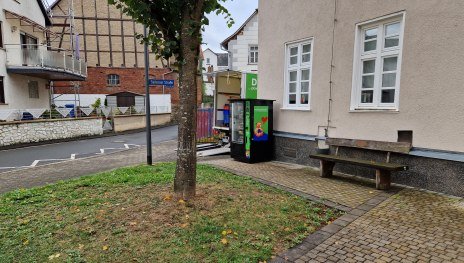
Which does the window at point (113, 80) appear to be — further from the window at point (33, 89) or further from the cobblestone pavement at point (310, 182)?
the cobblestone pavement at point (310, 182)

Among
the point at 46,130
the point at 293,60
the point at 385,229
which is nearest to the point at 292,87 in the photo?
the point at 293,60

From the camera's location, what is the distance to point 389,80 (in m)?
6.33

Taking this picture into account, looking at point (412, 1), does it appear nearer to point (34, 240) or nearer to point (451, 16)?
point (451, 16)

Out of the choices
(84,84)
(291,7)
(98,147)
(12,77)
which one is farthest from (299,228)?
(84,84)

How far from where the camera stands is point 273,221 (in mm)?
4219

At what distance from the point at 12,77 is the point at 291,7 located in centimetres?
1770

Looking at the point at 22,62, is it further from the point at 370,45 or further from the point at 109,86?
the point at 370,45

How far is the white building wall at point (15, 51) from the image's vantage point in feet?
56.2

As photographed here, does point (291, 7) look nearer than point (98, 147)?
Yes

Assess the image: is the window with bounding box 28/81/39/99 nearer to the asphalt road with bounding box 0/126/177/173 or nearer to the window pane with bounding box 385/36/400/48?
the asphalt road with bounding box 0/126/177/173

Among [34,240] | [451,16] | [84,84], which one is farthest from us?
[84,84]

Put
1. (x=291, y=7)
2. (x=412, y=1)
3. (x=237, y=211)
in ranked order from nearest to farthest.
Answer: (x=237, y=211) → (x=412, y=1) → (x=291, y=7)

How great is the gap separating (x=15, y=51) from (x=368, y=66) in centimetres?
1976

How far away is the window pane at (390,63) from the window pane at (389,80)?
0.13m
